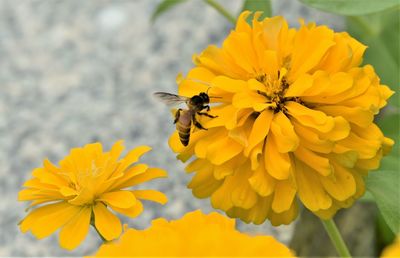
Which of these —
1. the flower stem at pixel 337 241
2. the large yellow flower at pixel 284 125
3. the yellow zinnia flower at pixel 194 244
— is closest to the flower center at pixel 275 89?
the large yellow flower at pixel 284 125

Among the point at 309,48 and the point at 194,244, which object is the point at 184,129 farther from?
the point at 194,244

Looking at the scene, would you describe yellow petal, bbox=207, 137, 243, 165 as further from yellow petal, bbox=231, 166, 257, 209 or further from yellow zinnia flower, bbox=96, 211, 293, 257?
yellow zinnia flower, bbox=96, 211, 293, 257

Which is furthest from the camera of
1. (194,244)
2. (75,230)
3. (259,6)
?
(259,6)

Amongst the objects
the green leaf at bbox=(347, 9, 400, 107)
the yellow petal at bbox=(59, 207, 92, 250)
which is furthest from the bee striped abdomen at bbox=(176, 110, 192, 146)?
the green leaf at bbox=(347, 9, 400, 107)

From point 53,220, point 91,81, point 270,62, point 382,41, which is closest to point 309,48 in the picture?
point 270,62

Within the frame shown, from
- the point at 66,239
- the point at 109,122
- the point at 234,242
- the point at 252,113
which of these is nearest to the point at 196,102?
the point at 252,113

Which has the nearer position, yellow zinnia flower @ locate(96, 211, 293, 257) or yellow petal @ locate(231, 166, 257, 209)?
yellow zinnia flower @ locate(96, 211, 293, 257)
